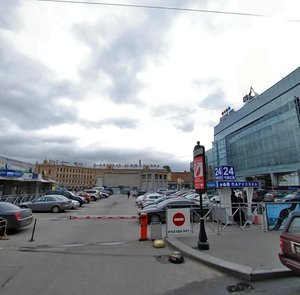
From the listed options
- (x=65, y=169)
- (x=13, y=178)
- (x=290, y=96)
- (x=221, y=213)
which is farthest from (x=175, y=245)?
(x=65, y=169)

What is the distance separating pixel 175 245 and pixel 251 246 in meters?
2.42

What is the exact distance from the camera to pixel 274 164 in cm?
6225

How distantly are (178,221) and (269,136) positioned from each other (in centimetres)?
5950

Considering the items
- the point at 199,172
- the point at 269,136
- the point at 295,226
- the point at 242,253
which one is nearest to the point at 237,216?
the point at 199,172

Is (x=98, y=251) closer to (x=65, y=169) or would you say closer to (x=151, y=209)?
(x=151, y=209)

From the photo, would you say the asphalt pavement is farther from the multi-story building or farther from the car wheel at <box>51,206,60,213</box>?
→ the multi-story building

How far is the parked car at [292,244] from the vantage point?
5297 mm

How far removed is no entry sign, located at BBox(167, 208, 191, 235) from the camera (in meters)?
11.8

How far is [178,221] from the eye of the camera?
11945mm

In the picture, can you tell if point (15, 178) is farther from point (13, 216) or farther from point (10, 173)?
point (13, 216)

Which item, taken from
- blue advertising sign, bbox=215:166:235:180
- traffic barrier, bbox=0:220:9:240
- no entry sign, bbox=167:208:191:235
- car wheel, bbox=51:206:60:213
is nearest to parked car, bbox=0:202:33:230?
traffic barrier, bbox=0:220:9:240

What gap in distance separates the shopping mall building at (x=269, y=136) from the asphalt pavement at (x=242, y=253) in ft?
138

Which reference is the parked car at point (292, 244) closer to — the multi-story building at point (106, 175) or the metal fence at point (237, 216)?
the metal fence at point (237, 216)

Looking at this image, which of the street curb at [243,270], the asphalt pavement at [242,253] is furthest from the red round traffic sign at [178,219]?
the street curb at [243,270]
